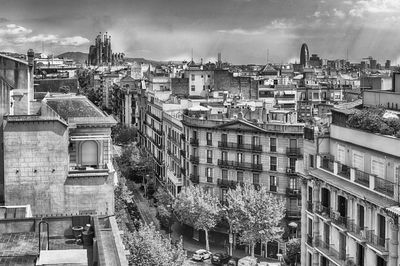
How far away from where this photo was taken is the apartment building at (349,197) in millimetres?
32281

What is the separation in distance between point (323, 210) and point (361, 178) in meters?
4.35

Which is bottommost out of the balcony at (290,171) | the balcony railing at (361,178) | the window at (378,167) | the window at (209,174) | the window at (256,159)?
the window at (209,174)

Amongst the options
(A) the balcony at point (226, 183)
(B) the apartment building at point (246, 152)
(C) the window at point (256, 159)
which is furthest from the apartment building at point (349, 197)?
(A) the balcony at point (226, 183)

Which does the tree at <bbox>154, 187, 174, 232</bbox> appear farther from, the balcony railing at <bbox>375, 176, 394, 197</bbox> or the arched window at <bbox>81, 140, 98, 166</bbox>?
the balcony railing at <bbox>375, 176, 394, 197</bbox>

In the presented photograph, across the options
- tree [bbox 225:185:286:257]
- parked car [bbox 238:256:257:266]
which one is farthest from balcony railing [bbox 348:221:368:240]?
tree [bbox 225:185:286:257]

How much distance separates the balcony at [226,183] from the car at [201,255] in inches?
339

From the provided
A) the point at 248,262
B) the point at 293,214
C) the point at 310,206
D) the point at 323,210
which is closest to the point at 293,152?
the point at 293,214

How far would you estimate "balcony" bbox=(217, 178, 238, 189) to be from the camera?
66375mm

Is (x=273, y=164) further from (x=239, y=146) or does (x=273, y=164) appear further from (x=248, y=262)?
(x=248, y=262)

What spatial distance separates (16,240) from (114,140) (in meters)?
99.9

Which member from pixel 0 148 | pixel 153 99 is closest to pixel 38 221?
pixel 0 148

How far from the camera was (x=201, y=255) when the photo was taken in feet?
194

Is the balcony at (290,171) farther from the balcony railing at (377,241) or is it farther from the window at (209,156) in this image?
the balcony railing at (377,241)

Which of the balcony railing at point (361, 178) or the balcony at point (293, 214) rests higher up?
the balcony railing at point (361, 178)
